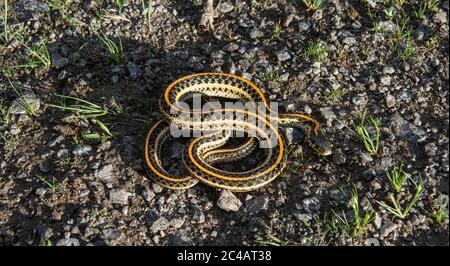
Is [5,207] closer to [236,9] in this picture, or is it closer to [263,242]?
[263,242]

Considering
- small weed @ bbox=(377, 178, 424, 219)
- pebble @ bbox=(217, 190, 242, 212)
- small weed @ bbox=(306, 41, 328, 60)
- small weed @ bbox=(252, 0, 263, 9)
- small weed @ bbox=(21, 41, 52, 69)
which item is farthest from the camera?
small weed @ bbox=(252, 0, 263, 9)

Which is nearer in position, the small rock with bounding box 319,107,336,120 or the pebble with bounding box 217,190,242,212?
the pebble with bounding box 217,190,242,212

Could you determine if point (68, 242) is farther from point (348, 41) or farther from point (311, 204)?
point (348, 41)

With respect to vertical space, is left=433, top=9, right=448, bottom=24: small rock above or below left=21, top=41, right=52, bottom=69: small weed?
above

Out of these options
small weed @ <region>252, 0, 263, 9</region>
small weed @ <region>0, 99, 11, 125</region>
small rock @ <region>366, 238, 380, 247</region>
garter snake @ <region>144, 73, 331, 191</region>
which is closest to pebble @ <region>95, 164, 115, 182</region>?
garter snake @ <region>144, 73, 331, 191</region>

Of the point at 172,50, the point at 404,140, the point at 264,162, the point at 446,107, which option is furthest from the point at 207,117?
the point at 446,107

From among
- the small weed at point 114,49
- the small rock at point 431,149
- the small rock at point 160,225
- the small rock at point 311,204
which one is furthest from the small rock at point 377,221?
the small weed at point 114,49

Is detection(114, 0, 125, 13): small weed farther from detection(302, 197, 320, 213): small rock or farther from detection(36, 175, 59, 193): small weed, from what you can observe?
detection(302, 197, 320, 213): small rock
